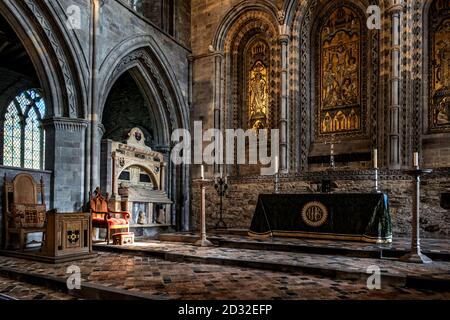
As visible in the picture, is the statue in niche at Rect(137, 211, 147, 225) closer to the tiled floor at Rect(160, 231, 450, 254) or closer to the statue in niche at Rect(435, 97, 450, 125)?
the tiled floor at Rect(160, 231, 450, 254)

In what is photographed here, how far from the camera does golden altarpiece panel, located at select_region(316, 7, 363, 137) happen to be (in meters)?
9.80

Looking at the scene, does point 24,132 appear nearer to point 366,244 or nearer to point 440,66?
point 366,244

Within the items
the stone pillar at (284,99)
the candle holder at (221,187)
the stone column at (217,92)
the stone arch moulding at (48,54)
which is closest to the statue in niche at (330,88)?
the stone pillar at (284,99)

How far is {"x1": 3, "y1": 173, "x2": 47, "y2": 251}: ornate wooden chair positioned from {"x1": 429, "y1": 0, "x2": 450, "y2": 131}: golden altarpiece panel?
27.1 ft

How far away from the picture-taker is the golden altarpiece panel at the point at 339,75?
980 cm

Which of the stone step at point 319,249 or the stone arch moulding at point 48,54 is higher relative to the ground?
the stone arch moulding at point 48,54

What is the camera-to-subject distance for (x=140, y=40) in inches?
390

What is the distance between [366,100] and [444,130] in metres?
1.88

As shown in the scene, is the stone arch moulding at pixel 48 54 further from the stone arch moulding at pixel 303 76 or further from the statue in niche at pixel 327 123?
the statue in niche at pixel 327 123

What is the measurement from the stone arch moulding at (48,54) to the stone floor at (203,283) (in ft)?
11.2

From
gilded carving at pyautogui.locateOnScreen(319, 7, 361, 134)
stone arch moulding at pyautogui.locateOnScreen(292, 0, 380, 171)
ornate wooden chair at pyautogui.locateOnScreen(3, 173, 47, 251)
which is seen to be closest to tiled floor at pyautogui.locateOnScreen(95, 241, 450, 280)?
ornate wooden chair at pyautogui.locateOnScreen(3, 173, 47, 251)

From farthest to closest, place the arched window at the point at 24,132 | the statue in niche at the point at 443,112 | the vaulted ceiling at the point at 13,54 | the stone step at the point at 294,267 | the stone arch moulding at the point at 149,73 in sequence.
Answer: the arched window at the point at 24,132 → the vaulted ceiling at the point at 13,54 → the stone arch moulding at the point at 149,73 → the statue in niche at the point at 443,112 → the stone step at the point at 294,267
